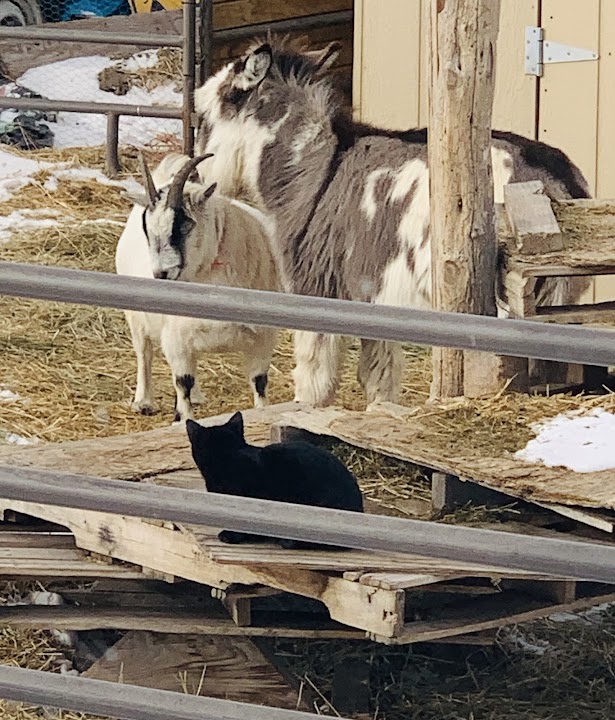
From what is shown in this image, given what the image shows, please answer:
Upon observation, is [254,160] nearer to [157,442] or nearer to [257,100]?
[257,100]

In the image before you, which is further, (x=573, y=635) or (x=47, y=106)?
(x=47, y=106)

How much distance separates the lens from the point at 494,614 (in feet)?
13.0

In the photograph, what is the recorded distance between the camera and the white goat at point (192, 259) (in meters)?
6.21

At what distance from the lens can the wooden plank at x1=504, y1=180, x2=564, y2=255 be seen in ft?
15.4

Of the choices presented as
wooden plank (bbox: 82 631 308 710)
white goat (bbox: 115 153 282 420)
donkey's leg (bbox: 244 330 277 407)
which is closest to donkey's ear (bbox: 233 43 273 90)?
white goat (bbox: 115 153 282 420)

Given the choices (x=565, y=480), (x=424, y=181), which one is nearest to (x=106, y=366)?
(x=424, y=181)

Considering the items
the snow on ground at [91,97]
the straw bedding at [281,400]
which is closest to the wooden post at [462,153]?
the straw bedding at [281,400]

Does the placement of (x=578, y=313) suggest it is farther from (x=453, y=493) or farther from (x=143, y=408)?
(x=143, y=408)

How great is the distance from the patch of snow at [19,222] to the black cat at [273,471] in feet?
19.4

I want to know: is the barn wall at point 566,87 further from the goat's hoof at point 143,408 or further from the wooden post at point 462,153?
the wooden post at point 462,153

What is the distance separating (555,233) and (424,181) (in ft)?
3.81

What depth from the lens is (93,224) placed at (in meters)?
9.85

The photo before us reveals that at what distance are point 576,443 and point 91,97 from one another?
9940 millimetres

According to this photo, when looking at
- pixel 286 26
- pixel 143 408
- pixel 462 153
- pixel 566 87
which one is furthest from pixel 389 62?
pixel 462 153
